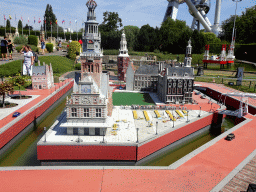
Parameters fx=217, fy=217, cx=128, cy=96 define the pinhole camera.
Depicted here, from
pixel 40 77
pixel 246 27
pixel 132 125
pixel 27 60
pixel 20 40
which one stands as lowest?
pixel 132 125

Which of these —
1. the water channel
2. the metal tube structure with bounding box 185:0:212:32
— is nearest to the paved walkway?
the water channel

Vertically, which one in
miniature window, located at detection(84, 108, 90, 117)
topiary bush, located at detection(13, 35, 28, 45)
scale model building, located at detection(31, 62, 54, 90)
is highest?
topiary bush, located at detection(13, 35, 28, 45)

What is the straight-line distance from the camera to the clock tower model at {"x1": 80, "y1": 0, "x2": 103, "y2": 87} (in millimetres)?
38406

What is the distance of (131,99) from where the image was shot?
57.7 meters

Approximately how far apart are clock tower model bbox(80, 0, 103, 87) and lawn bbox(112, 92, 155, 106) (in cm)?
1437

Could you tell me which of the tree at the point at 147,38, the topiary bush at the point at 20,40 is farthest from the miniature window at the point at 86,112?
the tree at the point at 147,38

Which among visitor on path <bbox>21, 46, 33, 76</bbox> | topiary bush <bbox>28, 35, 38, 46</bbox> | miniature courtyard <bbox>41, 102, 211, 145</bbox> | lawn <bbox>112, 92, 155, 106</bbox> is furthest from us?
topiary bush <bbox>28, 35, 38, 46</bbox>

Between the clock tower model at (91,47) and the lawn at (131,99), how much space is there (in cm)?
1437

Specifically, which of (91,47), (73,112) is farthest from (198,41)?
(73,112)

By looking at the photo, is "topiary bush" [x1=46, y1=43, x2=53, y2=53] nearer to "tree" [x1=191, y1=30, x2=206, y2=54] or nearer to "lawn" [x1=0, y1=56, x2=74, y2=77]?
"lawn" [x1=0, y1=56, x2=74, y2=77]

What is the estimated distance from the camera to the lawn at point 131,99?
53912mm

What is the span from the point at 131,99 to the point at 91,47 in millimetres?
22185

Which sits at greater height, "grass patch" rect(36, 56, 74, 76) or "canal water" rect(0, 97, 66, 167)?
"grass patch" rect(36, 56, 74, 76)

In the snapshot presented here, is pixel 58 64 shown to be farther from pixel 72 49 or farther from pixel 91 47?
pixel 91 47
